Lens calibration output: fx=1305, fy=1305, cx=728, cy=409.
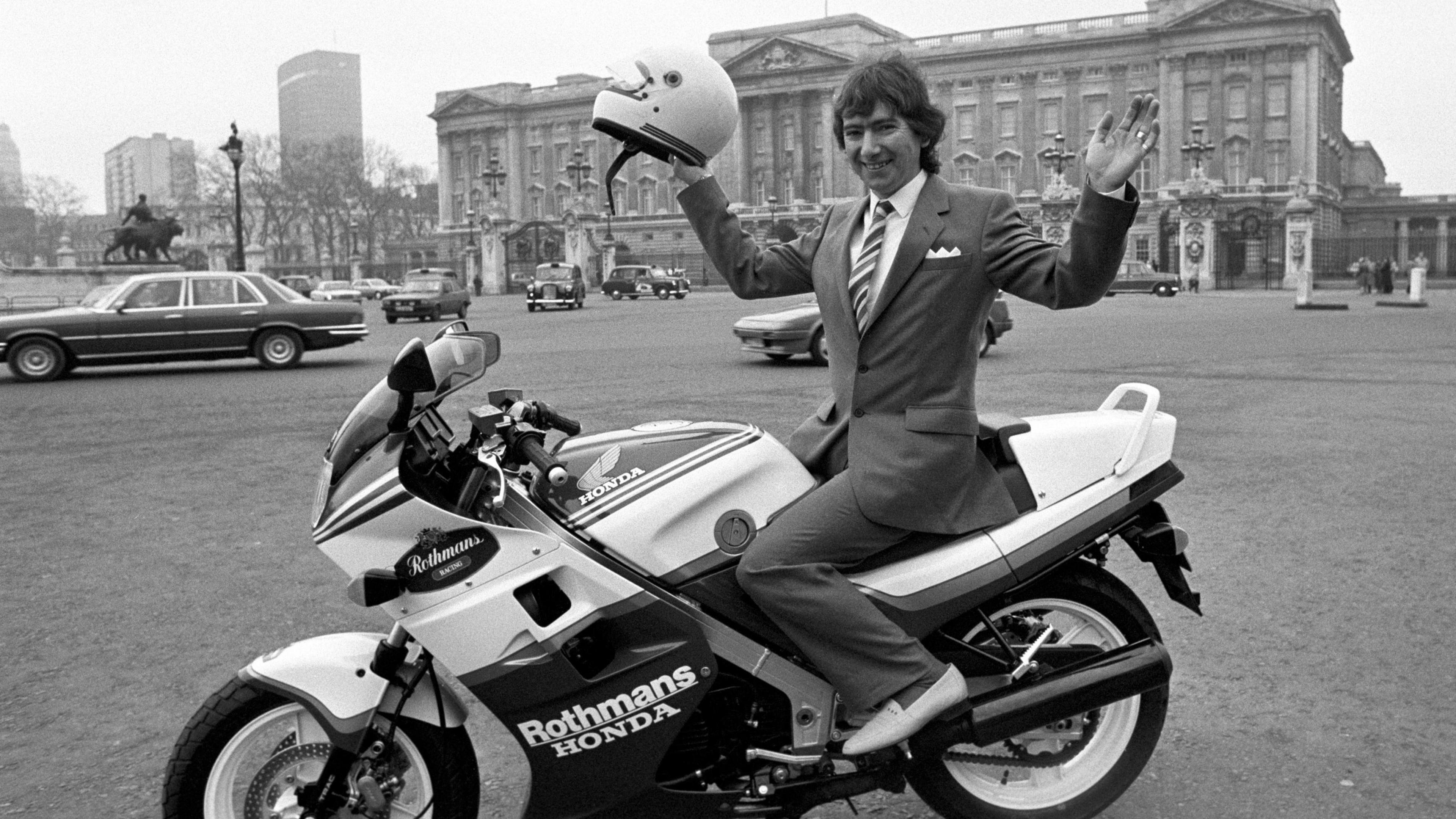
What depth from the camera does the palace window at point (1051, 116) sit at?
3226 inches

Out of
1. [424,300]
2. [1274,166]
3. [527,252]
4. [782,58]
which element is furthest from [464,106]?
[424,300]

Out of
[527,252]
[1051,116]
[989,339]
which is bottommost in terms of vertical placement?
[989,339]

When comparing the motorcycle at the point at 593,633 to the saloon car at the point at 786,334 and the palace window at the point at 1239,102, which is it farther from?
the palace window at the point at 1239,102

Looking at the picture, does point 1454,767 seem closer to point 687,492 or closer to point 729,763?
point 729,763

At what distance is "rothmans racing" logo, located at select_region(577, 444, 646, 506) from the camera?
8.73 ft

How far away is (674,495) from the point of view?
2.65m

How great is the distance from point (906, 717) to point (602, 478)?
79 cm

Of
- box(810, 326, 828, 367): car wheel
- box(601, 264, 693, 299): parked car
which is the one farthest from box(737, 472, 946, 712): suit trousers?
box(601, 264, 693, 299): parked car

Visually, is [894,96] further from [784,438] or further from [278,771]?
[784,438]

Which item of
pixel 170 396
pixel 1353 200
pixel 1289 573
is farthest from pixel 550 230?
pixel 1289 573

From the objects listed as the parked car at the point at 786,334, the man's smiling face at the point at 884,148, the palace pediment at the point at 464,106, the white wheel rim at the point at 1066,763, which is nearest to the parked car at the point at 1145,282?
Answer: the parked car at the point at 786,334

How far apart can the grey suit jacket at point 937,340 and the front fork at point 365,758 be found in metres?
0.97

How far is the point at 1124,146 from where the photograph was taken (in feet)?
8.56

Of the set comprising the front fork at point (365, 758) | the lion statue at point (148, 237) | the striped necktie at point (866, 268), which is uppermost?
the lion statue at point (148, 237)
